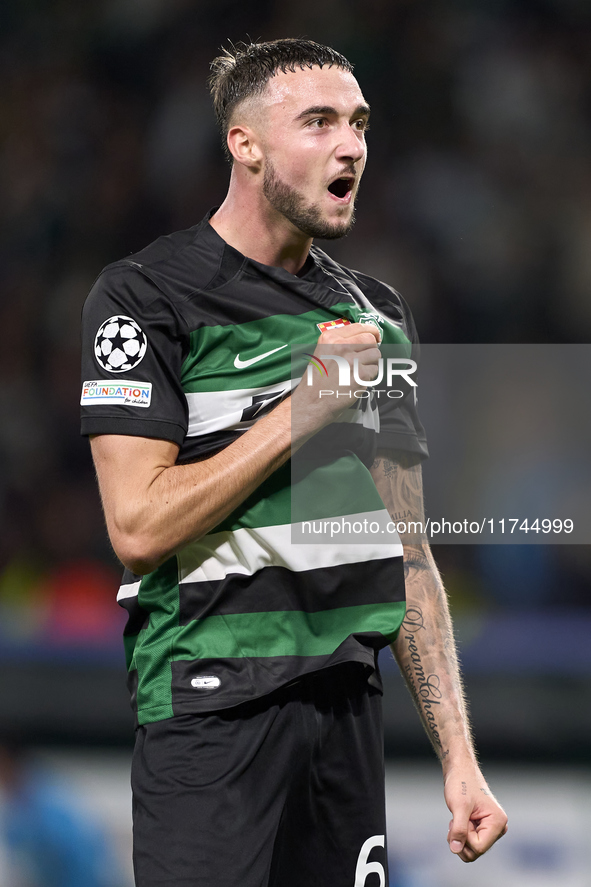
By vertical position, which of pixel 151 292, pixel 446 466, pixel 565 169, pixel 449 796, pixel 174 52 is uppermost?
pixel 174 52

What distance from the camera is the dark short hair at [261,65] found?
1605 millimetres

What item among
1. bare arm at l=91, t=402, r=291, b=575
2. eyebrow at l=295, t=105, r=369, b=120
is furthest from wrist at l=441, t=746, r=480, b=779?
eyebrow at l=295, t=105, r=369, b=120

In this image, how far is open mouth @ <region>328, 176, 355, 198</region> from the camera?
61.7 inches

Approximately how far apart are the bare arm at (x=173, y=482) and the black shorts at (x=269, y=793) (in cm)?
26

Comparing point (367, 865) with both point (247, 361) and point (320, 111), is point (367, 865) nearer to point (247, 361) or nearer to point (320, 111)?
point (247, 361)

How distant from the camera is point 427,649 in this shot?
1.59 metres

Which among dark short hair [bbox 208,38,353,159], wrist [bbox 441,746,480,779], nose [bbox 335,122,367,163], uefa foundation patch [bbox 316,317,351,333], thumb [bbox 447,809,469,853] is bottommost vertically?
thumb [bbox 447,809,469,853]

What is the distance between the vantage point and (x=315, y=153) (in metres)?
1.53

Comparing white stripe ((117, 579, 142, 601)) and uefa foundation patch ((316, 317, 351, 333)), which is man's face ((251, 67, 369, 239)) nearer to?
uefa foundation patch ((316, 317, 351, 333))

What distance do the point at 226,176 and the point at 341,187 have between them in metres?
2.83

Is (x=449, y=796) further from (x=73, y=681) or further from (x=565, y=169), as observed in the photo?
(x=565, y=169)

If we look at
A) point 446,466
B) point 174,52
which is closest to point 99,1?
point 174,52

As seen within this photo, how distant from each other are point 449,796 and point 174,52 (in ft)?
12.3

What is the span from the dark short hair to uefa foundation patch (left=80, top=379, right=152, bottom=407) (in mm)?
562
